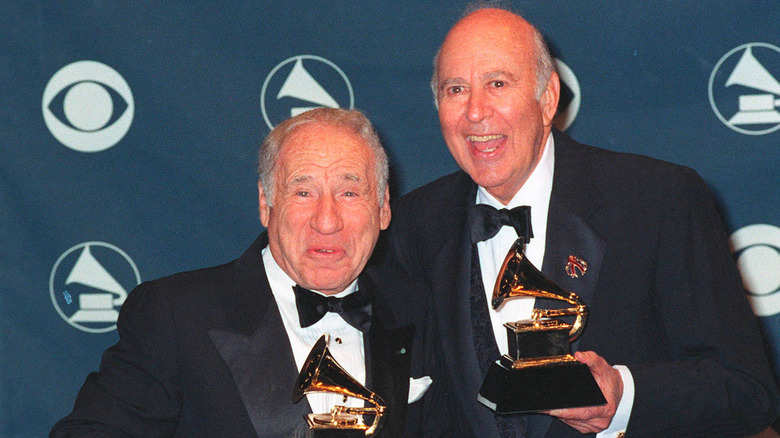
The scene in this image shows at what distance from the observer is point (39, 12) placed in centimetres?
353

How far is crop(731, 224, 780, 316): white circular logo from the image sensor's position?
3.45 m

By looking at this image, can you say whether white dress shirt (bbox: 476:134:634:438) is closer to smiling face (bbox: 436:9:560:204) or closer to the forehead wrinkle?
smiling face (bbox: 436:9:560:204)

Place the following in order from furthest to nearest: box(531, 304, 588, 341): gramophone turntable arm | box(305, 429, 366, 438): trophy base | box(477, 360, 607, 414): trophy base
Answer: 1. box(531, 304, 588, 341): gramophone turntable arm
2. box(477, 360, 607, 414): trophy base
3. box(305, 429, 366, 438): trophy base

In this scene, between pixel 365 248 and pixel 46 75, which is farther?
pixel 46 75

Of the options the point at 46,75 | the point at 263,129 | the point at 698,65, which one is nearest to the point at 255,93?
the point at 263,129

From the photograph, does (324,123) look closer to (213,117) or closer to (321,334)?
(321,334)

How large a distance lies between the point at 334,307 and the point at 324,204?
0.29m

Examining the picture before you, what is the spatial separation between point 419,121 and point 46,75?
4.99 ft

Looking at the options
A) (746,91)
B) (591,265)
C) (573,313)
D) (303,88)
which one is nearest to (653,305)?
(591,265)

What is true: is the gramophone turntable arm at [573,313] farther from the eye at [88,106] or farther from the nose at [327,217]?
the eye at [88,106]

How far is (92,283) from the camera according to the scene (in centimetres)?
366

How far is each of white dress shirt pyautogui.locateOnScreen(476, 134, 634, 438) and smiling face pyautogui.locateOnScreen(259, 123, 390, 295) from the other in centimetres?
42

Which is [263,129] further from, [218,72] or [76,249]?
[76,249]

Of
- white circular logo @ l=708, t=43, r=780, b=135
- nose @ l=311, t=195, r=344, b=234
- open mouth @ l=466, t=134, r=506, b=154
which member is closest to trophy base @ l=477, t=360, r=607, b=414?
nose @ l=311, t=195, r=344, b=234
